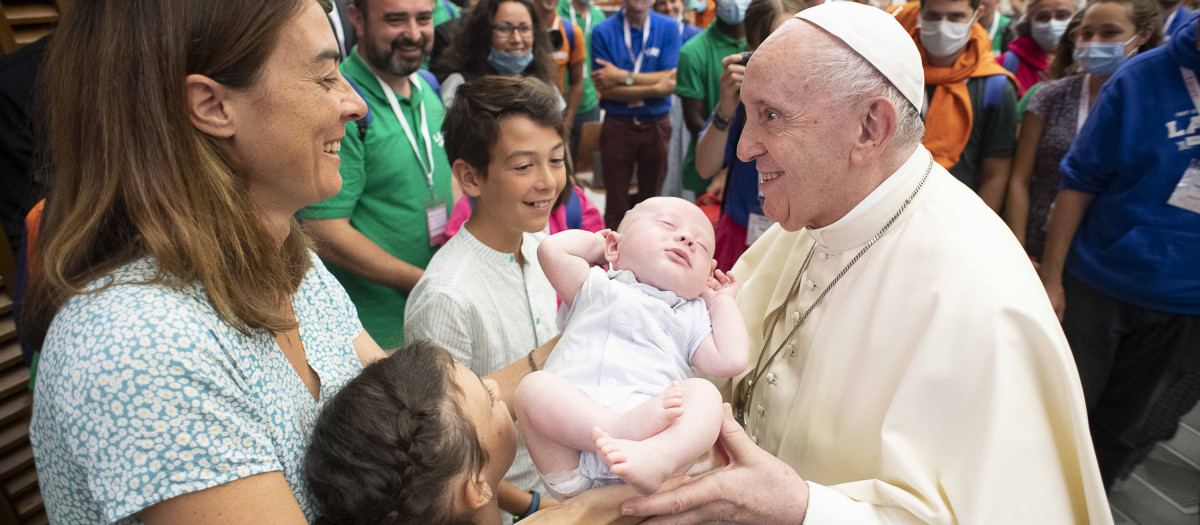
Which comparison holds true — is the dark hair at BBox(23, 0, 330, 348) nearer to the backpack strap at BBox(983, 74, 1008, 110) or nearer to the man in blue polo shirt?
the backpack strap at BBox(983, 74, 1008, 110)

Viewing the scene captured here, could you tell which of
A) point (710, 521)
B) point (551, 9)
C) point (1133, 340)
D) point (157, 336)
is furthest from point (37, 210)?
point (551, 9)

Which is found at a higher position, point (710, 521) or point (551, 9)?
point (551, 9)

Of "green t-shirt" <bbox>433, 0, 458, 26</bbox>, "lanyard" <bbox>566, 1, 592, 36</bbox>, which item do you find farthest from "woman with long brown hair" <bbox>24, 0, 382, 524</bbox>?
"lanyard" <bbox>566, 1, 592, 36</bbox>

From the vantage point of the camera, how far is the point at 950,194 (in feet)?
6.70

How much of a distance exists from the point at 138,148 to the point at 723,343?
1518 mm

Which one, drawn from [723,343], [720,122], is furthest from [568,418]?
[720,122]

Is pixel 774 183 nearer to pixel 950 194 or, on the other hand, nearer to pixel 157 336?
pixel 950 194

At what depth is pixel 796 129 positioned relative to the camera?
6.23 feet

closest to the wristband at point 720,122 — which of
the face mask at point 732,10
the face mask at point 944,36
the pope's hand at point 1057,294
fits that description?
the face mask at point 944,36

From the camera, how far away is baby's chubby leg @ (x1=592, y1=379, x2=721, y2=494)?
1.56 metres

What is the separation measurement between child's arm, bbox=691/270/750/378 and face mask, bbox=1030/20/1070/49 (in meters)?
5.16

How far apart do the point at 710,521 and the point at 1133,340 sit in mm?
2990

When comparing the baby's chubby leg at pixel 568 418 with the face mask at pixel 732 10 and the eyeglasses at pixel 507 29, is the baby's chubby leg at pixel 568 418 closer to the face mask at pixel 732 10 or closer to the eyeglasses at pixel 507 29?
the eyeglasses at pixel 507 29

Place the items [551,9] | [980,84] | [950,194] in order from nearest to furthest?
[950,194]
[980,84]
[551,9]
